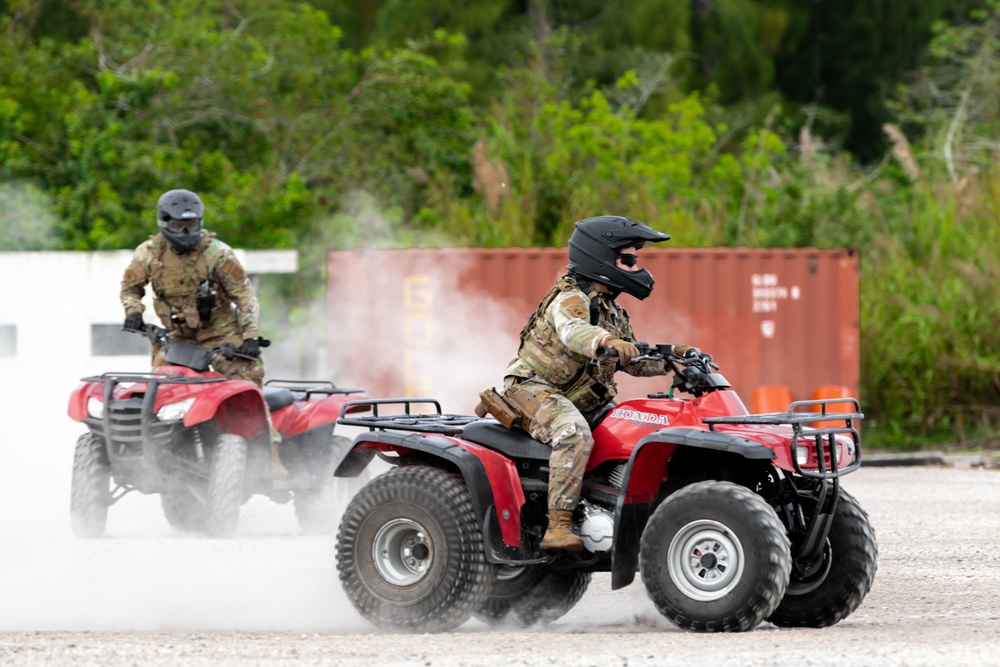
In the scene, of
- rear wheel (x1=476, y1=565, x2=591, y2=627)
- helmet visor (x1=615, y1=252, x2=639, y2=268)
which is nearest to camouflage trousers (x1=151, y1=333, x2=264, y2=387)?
rear wheel (x1=476, y1=565, x2=591, y2=627)

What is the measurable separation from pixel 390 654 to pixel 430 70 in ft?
82.6

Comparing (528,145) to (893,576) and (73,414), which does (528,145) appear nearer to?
(73,414)

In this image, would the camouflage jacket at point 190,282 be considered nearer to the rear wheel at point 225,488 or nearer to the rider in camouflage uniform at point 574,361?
the rear wheel at point 225,488

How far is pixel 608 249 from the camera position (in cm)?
755

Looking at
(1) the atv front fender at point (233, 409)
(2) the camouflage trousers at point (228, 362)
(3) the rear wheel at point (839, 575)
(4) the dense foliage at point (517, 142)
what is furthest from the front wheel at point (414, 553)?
(4) the dense foliage at point (517, 142)

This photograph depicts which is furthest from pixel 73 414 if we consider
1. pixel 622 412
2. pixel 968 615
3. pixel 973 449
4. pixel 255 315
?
pixel 973 449

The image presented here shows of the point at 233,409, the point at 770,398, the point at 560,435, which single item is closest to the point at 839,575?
the point at 560,435

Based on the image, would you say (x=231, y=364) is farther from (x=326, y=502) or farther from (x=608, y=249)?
(x=608, y=249)

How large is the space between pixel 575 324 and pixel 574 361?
1.05ft

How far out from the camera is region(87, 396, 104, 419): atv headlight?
450 inches

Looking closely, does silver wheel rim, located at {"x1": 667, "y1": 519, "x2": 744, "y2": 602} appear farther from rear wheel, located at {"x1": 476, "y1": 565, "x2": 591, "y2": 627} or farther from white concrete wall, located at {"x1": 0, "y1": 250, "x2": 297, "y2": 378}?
white concrete wall, located at {"x1": 0, "y1": 250, "x2": 297, "y2": 378}

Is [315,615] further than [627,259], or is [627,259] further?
[315,615]

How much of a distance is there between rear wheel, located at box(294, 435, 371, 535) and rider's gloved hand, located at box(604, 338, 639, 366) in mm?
5036

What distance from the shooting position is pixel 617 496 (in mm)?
7438
